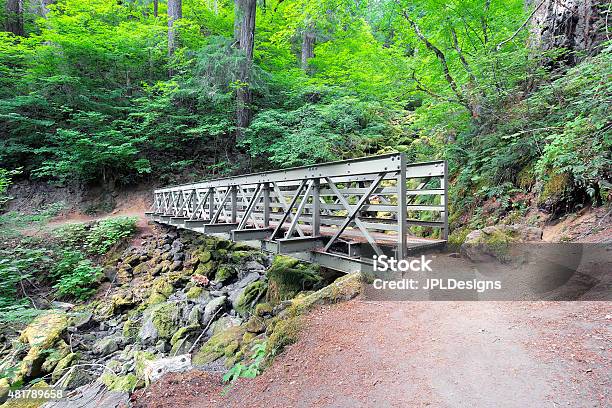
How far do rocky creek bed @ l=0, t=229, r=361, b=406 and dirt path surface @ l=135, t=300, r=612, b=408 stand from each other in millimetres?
560

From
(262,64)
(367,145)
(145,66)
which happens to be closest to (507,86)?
(367,145)

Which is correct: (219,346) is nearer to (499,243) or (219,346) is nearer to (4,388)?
(4,388)

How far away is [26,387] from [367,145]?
1215cm

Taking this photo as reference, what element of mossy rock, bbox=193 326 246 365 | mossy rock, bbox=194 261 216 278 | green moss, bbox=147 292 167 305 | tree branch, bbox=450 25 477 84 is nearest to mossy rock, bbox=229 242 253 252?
mossy rock, bbox=194 261 216 278

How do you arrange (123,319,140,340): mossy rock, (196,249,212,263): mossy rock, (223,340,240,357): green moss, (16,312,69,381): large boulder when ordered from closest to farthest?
(223,340,240,357): green moss
(16,312,69,381): large boulder
(123,319,140,340): mossy rock
(196,249,212,263): mossy rock

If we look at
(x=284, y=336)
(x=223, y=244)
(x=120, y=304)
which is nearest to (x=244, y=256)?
(x=223, y=244)

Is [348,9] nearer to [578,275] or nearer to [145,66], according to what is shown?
[578,275]

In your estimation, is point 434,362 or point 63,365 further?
point 63,365

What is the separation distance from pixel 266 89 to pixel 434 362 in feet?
47.6

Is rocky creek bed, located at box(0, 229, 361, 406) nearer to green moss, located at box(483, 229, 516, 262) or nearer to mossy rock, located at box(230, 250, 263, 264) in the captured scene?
mossy rock, located at box(230, 250, 263, 264)

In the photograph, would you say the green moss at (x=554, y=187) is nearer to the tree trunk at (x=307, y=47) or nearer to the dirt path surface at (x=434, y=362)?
the dirt path surface at (x=434, y=362)

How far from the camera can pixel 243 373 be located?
12.6 ft

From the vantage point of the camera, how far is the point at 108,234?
40.2 ft

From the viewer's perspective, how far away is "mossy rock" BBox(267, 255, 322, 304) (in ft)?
19.8
